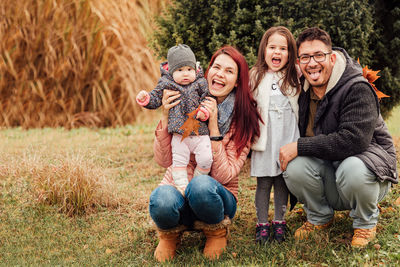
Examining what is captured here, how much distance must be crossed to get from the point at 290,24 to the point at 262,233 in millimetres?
2013

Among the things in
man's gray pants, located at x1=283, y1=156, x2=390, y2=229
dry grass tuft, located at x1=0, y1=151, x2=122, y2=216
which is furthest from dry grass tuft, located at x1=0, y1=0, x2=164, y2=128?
man's gray pants, located at x1=283, y1=156, x2=390, y2=229

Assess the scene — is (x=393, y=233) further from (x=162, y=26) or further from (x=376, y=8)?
(x=162, y=26)

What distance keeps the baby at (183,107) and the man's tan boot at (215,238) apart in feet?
0.95

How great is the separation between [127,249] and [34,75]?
5.21 m

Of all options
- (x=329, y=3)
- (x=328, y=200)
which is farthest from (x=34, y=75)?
(x=328, y=200)

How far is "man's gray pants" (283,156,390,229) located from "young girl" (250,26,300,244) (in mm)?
177

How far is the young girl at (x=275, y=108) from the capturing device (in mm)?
3127

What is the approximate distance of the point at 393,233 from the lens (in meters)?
3.12

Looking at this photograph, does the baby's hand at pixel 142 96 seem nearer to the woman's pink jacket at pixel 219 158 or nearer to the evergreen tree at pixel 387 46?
the woman's pink jacket at pixel 219 158

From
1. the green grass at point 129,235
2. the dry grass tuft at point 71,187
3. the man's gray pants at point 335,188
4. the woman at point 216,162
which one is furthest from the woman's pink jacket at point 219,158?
the dry grass tuft at point 71,187

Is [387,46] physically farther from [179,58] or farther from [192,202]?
[192,202]

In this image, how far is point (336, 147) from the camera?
9.50 ft

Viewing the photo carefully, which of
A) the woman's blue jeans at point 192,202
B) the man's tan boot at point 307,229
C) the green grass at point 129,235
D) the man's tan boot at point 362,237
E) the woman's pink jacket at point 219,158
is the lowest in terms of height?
the green grass at point 129,235

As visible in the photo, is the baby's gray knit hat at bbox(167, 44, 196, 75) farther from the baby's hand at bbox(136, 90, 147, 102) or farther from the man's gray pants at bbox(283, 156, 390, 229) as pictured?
the man's gray pants at bbox(283, 156, 390, 229)
